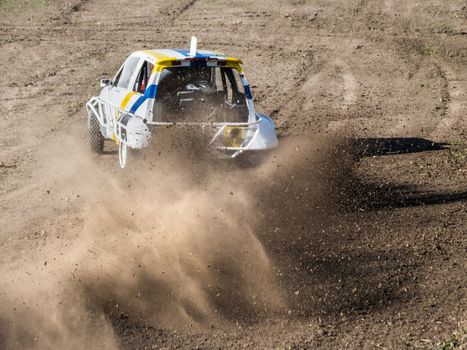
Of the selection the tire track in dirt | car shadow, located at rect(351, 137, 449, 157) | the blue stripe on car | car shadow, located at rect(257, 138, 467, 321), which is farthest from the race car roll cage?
the tire track in dirt

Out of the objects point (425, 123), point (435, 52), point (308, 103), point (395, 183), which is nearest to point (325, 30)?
point (435, 52)

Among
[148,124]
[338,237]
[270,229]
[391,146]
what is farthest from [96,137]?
[391,146]

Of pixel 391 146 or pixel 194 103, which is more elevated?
pixel 194 103

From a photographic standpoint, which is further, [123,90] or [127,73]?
[127,73]

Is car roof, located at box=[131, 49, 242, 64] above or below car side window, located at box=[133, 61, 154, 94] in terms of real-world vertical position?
above

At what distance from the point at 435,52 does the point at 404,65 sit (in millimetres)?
1606

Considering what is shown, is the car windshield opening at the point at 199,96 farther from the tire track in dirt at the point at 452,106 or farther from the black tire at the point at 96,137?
the tire track in dirt at the point at 452,106

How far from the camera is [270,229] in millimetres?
8133

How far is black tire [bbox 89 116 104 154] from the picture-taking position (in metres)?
11.4

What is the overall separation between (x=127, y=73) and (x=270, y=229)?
357 centimetres

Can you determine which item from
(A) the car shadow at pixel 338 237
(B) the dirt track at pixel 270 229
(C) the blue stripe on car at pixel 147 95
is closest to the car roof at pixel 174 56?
(C) the blue stripe on car at pixel 147 95

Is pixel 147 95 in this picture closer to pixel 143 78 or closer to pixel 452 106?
pixel 143 78

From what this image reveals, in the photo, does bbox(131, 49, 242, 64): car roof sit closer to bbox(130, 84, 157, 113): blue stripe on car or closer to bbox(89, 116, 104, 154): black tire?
bbox(130, 84, 157, 113): blue stripe on car

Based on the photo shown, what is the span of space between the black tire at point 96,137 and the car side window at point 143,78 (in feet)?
5.97
